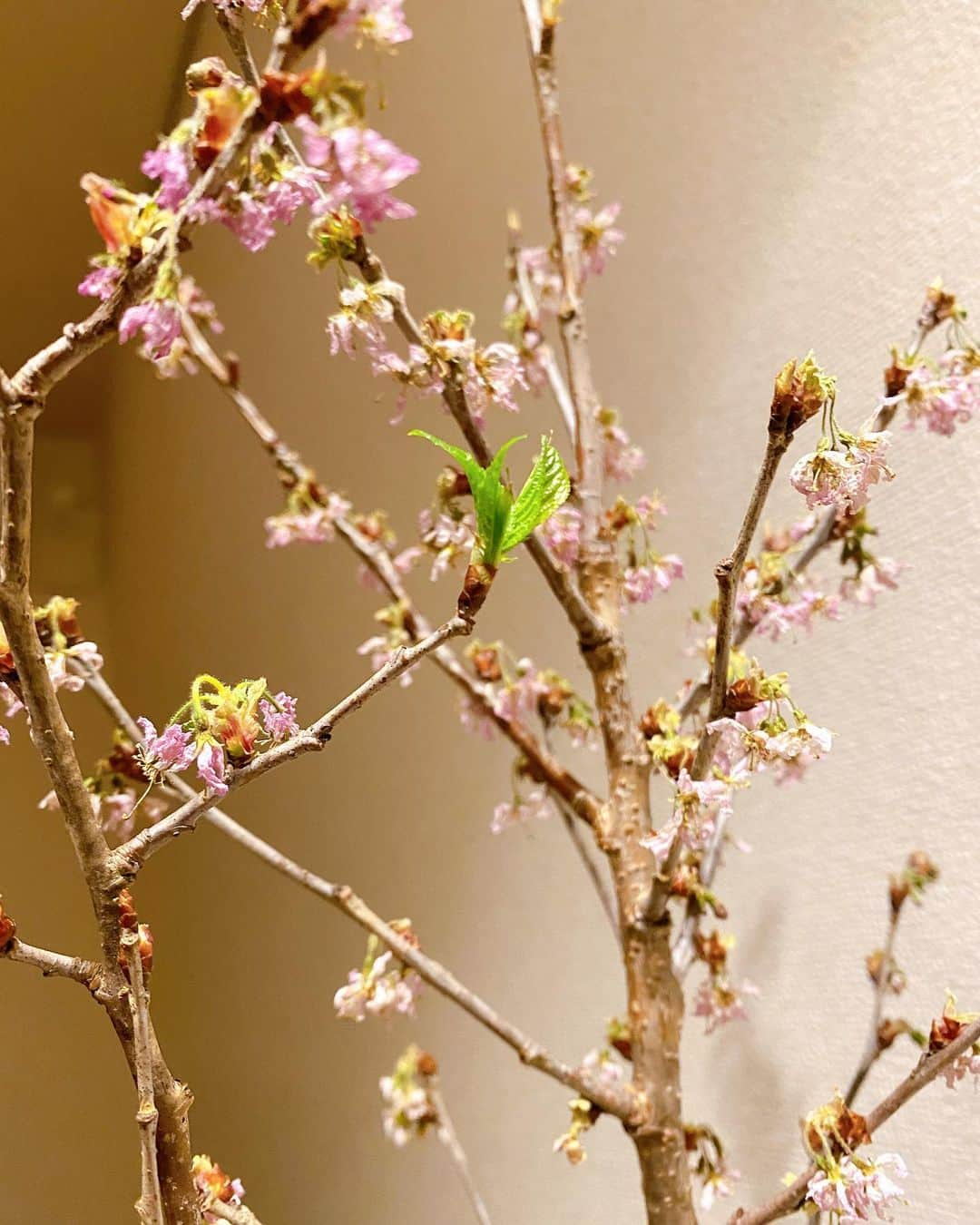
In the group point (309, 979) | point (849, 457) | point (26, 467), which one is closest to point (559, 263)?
point (849, 457)

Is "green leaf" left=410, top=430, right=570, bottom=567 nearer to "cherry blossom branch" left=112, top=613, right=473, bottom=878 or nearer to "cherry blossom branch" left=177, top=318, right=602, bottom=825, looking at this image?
"cherry blossom branch" left=112, top=613, right=473, bottom=878

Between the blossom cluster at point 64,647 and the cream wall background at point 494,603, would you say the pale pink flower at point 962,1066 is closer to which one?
the cream wall background at point 494,603

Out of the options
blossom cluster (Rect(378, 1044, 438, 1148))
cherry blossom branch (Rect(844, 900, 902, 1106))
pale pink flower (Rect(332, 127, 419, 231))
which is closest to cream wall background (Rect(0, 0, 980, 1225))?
cherry blossom branch (Rect(844, 900, 902, 1106))

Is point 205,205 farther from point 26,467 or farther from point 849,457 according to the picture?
point 849,457

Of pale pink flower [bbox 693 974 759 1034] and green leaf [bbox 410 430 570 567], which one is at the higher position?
green leaf [bbox 410 430 570 567]

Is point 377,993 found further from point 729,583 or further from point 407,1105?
point 729,583

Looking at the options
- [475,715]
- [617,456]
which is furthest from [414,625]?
[617,456]

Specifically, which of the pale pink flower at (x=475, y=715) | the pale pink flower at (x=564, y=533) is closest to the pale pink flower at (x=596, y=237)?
the pale pink flower at (x=564, y=533)
